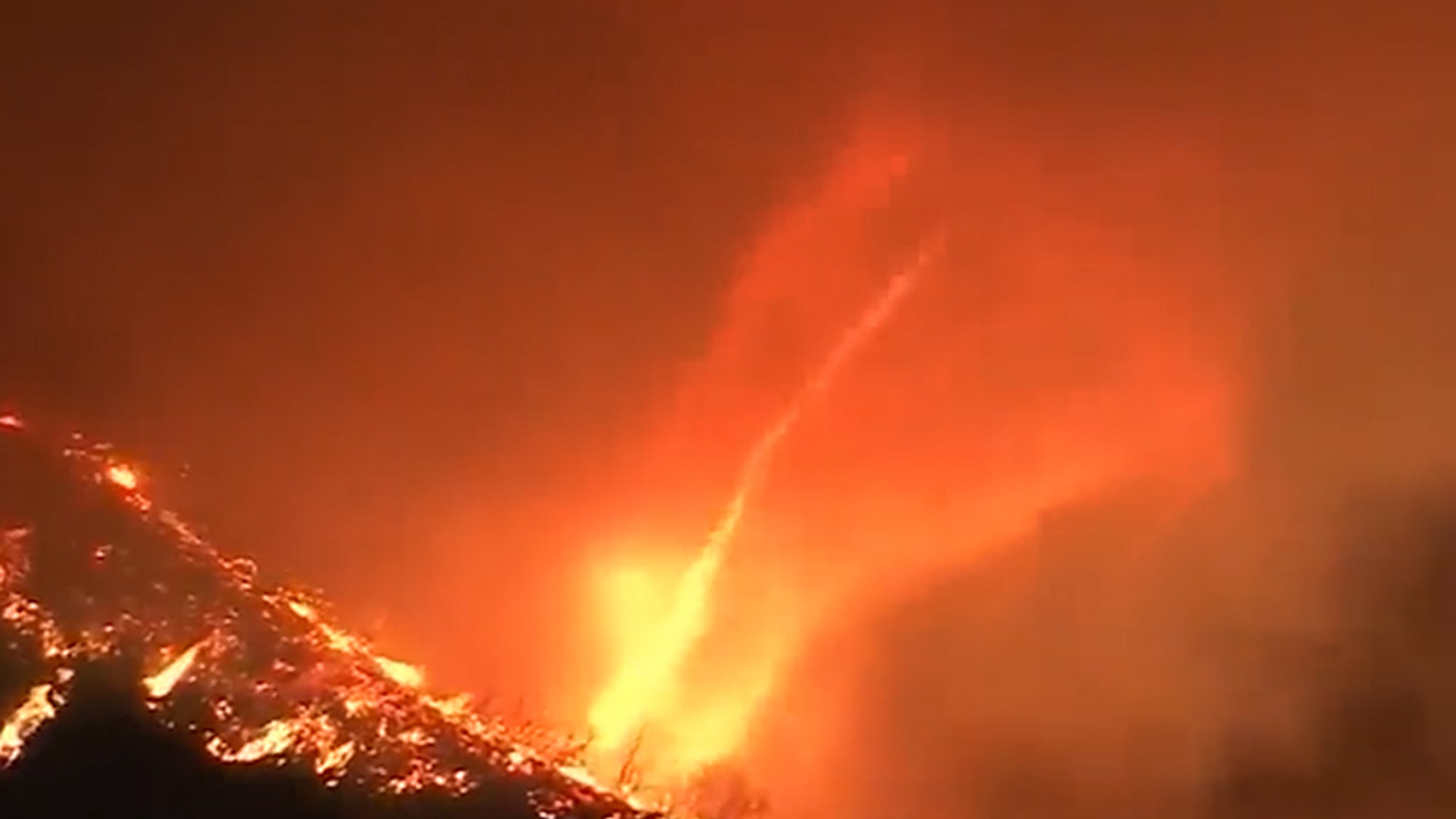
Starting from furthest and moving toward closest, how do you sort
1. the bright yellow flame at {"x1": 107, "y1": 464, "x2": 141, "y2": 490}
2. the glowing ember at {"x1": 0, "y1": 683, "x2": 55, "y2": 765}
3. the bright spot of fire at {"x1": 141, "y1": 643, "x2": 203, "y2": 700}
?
the bright yellow flame at {"x1": 107, "y1": 464, "x2": 141, "y2": 490}
the bright spot of fire at {"x1": 141, "y1": 643, "x2": 203, "y2": 700}
the glowing ember at {"x1": 0, "y1": 683, "x2": 55, "y2": 765}

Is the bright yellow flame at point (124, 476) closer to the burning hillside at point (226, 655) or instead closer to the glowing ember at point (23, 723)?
the burning hillside at point (226, 655)

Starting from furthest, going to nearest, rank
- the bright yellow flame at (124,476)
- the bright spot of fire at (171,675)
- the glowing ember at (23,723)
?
the bright yellow flame at (124,476) < the bright spot of fire at (171,675) < the glowing ember at (23,723)

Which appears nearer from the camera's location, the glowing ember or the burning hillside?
the glowing ember

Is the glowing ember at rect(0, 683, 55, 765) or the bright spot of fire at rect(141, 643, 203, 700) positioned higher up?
the bright spot of fire at rect(141, 643, 203, 700)

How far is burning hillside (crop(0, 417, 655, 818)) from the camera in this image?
5822 cm

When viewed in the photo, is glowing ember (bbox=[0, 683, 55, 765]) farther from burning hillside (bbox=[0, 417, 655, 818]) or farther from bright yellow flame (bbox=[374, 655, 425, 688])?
bright yellow flame (bbox=[374, 655, 425, 688])

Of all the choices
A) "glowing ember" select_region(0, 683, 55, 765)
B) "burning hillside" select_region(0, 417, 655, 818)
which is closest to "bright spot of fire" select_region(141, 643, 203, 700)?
"burning hillside" select_region(0, 417, 655, 818)

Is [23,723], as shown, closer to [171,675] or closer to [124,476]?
[171,675]

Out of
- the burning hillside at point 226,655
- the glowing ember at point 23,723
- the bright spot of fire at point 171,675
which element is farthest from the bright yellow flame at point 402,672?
the glowing ember at point 23,723

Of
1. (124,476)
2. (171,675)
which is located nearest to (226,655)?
(171,675)

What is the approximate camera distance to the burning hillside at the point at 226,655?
5822 centimetres

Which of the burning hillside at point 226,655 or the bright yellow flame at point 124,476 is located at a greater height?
the bright yellow flame at point 124,476

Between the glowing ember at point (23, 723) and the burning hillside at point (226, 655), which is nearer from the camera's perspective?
the glowing ember at point (23, 723)

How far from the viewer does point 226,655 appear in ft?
195
